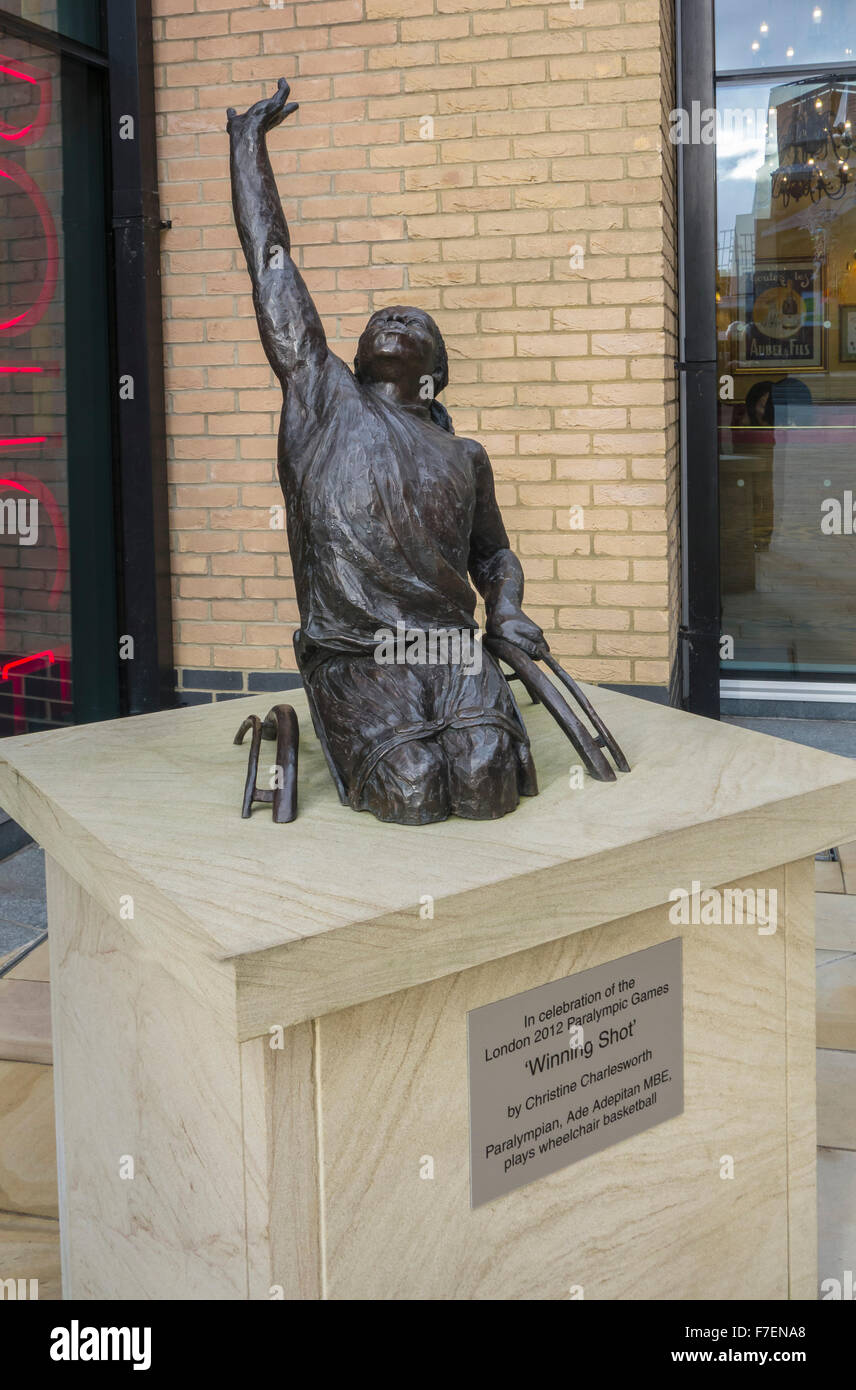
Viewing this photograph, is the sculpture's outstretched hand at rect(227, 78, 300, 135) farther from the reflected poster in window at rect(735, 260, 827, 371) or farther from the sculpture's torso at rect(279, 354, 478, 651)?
the reflected poster in window at rect(735, 260, 827, 371)

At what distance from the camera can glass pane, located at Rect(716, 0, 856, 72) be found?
546cm

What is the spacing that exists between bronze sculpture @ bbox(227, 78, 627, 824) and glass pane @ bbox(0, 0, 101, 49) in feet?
9.31

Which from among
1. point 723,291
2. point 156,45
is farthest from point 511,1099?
point 723,291

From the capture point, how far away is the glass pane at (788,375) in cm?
564

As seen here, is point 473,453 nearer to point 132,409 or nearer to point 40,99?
point 132,409

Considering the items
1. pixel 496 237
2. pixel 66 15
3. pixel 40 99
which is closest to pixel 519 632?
pixel 496 237

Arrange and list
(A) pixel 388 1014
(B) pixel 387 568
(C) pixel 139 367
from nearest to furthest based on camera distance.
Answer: (A) pixel 388 1014
(B) pixel 387 568
(C) pixel 139 367

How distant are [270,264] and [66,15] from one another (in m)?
3.18

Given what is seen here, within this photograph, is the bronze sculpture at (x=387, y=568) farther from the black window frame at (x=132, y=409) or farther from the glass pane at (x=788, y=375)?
the glass pane at (x=788, y=375)

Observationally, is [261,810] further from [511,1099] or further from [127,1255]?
[127,1255]

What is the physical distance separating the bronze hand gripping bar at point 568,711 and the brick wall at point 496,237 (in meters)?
2.62

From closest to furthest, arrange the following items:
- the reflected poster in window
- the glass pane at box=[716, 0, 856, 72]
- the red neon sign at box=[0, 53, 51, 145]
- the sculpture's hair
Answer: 1. the sculpture's hair
2. the red neon sign at box=[0, 53, 51, 145]
3. the glass pane at box=[716, 0, 856, 72]
4. the reflected poster in window

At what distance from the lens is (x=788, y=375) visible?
230 inches

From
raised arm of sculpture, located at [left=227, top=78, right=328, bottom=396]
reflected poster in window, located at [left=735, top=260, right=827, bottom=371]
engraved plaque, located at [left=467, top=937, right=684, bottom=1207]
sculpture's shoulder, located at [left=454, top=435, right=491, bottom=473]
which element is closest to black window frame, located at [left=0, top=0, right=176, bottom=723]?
reflected poster in window, located at [left=735, top=260, right=827, bottom=371]
